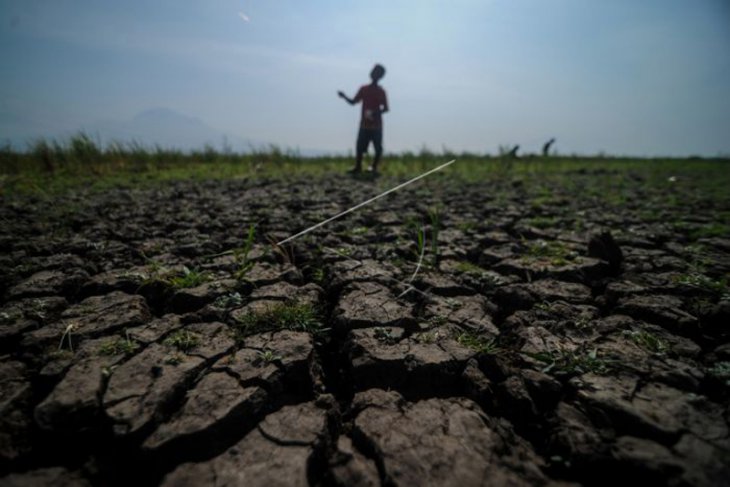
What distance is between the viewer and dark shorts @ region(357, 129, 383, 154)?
253 inches

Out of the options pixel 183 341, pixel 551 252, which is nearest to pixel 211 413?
pixel 183 341

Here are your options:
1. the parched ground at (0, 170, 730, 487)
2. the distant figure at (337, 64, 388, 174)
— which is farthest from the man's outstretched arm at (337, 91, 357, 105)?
the parched ground at (0, 170, 730, 487)

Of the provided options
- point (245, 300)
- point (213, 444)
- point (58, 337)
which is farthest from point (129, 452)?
point (245, 300)

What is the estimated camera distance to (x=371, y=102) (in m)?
6.28

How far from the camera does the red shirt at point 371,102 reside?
6.25 metres

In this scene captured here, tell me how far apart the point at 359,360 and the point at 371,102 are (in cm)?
580

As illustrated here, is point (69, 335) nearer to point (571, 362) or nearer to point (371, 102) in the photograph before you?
point (571, 362)

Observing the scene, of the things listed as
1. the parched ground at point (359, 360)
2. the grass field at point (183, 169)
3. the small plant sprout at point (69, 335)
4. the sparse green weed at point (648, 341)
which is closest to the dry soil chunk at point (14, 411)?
the parched ground at point (359, 360)

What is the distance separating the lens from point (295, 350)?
1265 millimetres

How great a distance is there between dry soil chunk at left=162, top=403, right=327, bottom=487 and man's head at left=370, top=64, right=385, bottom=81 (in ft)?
20.1

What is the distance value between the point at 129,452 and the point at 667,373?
5.03 feet

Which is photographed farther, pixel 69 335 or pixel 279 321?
pixel 279 321

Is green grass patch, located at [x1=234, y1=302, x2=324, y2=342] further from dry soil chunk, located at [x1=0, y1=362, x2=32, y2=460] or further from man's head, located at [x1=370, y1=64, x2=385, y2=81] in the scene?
man's head, located at [x1=370, y1=64, x2=385, y2=81]

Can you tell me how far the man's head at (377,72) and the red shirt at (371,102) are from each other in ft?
0.43
